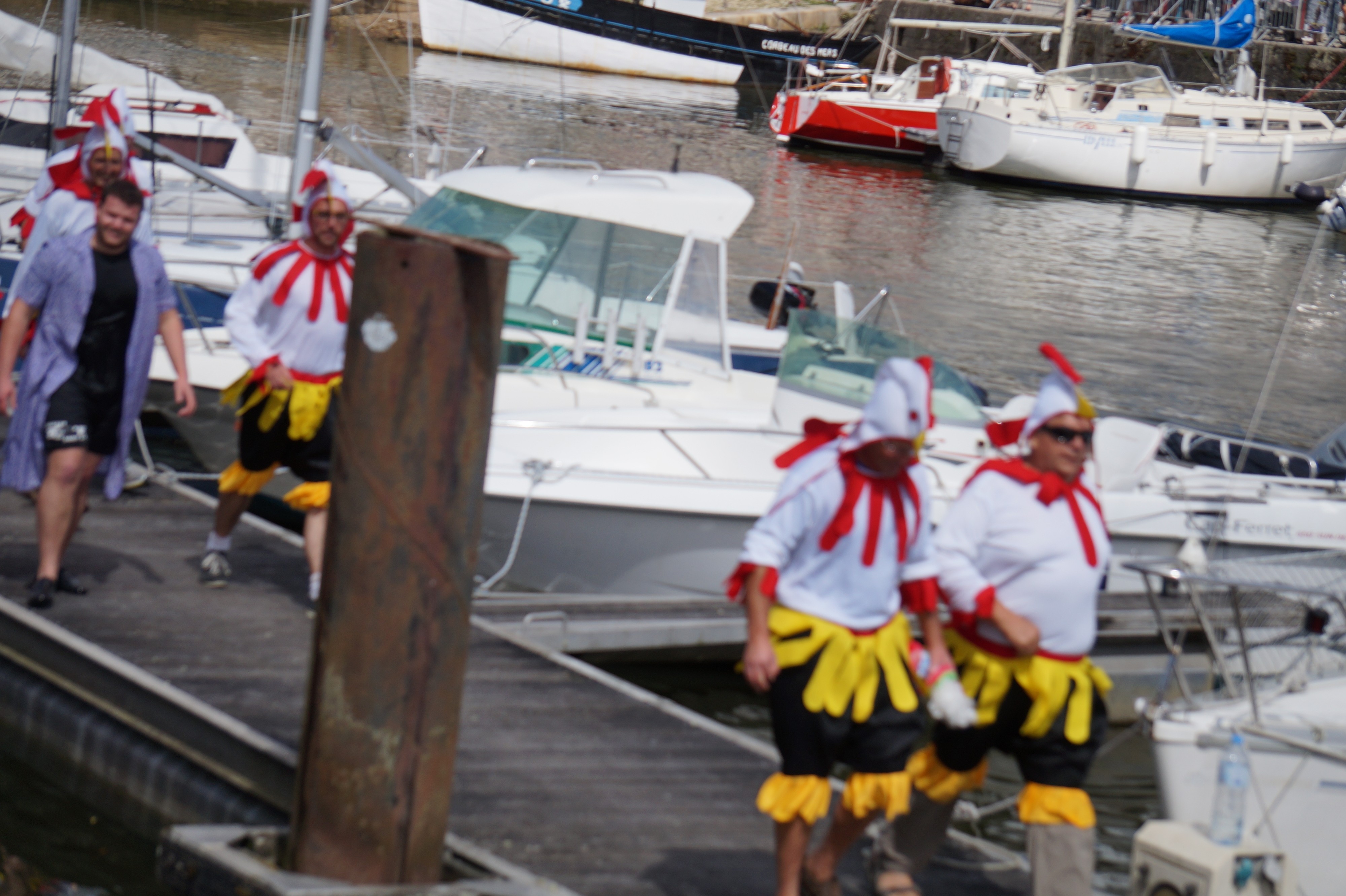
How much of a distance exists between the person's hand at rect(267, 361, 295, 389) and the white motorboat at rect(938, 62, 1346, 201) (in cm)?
2560

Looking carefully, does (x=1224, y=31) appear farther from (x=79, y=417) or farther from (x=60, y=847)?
(x=60, y=847)

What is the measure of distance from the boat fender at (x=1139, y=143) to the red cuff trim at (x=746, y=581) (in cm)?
A: 2770

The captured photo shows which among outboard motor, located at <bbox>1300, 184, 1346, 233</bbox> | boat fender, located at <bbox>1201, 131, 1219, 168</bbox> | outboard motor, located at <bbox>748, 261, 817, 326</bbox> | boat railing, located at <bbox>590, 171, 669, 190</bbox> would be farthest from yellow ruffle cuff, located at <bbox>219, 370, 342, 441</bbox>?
boat fender, located at <bbox>1201, 131, 1219, 168</bbox>

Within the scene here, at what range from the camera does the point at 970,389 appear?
864 cm

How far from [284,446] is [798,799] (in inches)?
112

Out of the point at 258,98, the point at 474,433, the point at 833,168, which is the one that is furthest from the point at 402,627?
the point at 833,168

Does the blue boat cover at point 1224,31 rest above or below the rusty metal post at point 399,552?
above

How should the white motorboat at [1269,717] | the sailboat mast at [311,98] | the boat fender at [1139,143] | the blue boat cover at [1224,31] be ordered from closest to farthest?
the white motorboat at [1269,717], the sailboat mast at [311,98], the boat fender at [1139,143], the blue boat cover at [1224,31]

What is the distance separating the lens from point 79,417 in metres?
5.59

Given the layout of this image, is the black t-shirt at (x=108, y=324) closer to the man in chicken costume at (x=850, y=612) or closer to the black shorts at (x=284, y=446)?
the black shorts at (x=284, y=446)

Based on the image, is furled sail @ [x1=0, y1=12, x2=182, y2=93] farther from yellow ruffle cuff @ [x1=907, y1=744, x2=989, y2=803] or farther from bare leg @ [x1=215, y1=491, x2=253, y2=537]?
yellow ruffle cuff @ [x1=907, y1=744, x2=989, y2=803]

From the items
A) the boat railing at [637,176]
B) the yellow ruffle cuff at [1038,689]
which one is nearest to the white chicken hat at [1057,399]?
the yellow ruffle cuff at [1038,689]

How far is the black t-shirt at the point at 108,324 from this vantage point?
5.53 meters

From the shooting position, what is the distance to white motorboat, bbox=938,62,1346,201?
97.0ft
